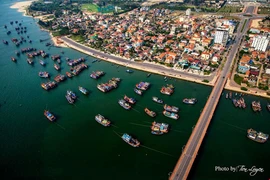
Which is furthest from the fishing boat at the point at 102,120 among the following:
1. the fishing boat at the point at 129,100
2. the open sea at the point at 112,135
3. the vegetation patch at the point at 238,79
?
the vegetation patch at the point at 238,79

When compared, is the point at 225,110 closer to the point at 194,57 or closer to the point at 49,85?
the point at 194,57

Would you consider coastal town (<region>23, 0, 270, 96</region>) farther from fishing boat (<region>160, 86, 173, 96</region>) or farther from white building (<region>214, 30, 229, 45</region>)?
fishing boat (<region>160, 86, 173, 96</region>)

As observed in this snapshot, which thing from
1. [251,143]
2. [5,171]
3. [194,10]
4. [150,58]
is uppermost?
[194,10]

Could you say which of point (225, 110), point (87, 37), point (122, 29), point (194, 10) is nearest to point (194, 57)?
point (225, 110)

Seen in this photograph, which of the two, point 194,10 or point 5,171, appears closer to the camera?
point 5,171

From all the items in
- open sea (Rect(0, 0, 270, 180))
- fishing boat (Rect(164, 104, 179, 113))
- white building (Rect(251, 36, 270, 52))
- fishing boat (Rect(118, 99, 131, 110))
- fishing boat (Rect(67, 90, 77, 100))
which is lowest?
open sea (Rect(0, 0, 270, 180))

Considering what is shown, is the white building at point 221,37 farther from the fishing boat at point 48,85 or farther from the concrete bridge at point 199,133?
the fishing boat at point 48,85

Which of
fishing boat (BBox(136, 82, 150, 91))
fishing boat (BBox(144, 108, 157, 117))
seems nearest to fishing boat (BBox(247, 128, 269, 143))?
fishing boat (BBox(144, 108, 157, 117))
